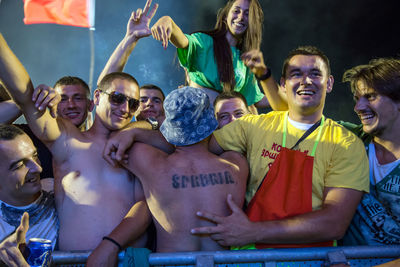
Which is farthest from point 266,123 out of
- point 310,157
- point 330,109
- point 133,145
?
point 330,109

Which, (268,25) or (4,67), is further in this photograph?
(268,25)

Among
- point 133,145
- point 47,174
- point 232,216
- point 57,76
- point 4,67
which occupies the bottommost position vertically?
point 57,76

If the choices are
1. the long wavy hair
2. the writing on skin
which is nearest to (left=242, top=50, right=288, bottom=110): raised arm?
the long wavy hair

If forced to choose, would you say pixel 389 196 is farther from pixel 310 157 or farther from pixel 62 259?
pixel 62 259

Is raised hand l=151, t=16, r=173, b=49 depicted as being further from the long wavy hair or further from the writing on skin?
the writing on skin

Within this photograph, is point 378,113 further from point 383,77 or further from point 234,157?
point 234,157

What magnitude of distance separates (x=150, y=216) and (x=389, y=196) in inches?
65.6

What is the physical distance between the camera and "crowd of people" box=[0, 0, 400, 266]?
221 cm

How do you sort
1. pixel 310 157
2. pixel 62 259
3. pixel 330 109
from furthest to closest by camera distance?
pixel 330 109 < pixel 310 157 < pixel 62 259

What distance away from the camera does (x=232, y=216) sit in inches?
85.4

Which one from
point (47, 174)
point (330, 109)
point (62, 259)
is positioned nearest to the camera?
point (62, 259)

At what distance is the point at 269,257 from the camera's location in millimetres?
1943

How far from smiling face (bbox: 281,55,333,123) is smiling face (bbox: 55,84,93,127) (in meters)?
1.97

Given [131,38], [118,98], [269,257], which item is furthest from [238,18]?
[269,257]
